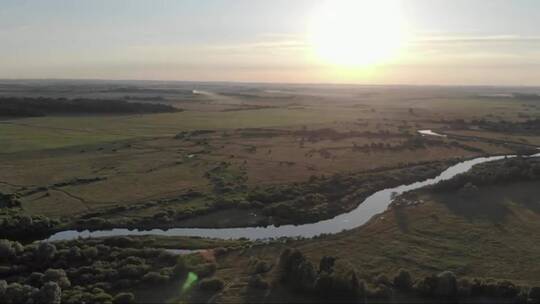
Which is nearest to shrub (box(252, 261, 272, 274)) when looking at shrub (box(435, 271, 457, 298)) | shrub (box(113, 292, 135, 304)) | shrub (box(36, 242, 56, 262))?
shrub (box(113, 292, 135, 304))

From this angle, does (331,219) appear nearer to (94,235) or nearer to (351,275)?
(351,275)

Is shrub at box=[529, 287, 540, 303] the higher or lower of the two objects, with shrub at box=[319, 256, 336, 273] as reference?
lower

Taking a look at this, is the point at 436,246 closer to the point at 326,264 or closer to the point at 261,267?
the point at 326,264

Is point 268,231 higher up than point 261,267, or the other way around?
point 261,267

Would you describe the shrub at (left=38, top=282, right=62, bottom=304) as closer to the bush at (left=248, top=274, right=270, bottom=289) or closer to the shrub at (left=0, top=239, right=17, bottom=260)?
the shrub at (left=0, top=239, right=17, bottom=260)

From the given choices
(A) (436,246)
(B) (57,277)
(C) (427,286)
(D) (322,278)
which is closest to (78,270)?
(B) (57,277)

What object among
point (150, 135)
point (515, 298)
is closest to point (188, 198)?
point (515, 298)
